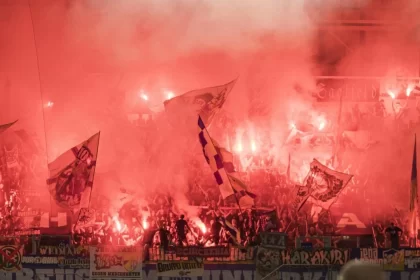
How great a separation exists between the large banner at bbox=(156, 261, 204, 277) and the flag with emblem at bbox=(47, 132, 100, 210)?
5.18 ft

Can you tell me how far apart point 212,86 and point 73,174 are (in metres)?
2.78

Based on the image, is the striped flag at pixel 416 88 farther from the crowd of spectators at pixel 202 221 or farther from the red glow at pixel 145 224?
the red glow at pixel 145 224

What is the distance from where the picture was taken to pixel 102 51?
9.98 m

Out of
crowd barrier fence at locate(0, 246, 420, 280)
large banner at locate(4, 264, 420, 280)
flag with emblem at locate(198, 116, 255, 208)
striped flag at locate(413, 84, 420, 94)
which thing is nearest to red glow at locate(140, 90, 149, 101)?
flag with emblem at locate(198, 116, 255, 208)

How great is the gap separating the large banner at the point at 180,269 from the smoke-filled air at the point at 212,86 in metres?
2.34

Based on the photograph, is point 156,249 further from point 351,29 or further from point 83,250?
point 351,29

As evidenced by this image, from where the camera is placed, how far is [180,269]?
6.90 metres

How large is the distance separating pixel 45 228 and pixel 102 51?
8.90ft

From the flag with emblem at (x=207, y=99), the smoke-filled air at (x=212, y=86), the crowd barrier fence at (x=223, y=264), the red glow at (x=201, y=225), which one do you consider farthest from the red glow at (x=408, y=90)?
the crowd barrier fence at (x=223, y=264)

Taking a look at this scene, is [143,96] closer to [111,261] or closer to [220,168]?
[220,168]

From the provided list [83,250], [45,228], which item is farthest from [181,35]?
[83,250]

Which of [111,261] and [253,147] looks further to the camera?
[253,147]

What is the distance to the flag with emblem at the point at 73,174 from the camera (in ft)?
25.9

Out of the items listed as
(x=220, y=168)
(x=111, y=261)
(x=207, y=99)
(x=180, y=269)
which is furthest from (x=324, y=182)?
(x=111, y=261)
